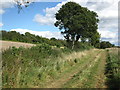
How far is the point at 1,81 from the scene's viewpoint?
960 cm

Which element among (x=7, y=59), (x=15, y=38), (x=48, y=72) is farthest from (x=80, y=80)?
(x=15, y=38)

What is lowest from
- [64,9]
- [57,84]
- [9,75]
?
[57,84]

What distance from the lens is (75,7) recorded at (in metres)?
35.8

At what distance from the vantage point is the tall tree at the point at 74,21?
33.4 m

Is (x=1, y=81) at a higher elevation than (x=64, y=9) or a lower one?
lower

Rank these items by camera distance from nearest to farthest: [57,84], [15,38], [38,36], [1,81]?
[1,81] → [57,84] → [15,38] → [38,36]

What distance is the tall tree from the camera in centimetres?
3340

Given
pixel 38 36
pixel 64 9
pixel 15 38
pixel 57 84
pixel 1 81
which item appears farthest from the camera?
pixel 38 36

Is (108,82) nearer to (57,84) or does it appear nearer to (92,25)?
(57,84)

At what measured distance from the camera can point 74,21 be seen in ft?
108

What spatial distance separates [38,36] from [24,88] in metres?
50.1

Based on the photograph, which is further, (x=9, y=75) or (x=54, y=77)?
(x=54, y=77)

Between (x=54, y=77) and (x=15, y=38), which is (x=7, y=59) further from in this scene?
(x=15, y=38)

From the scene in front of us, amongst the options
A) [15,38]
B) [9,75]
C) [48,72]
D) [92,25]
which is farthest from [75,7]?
[9,75]
